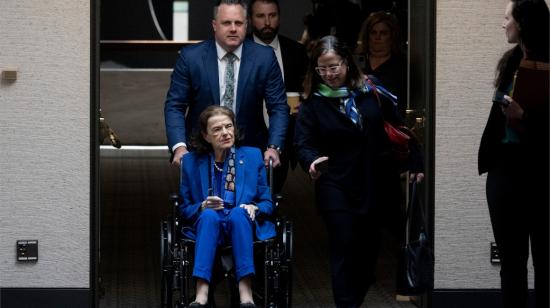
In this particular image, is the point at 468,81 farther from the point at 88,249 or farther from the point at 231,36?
the point at 88,249

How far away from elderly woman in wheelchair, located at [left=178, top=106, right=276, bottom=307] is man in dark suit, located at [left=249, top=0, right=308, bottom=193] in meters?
1.26

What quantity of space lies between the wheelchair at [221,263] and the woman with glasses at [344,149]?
0.28 metres

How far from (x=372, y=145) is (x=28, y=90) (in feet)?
6.14

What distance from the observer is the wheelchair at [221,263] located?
629 centimetres

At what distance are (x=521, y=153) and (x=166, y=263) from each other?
5.81ft

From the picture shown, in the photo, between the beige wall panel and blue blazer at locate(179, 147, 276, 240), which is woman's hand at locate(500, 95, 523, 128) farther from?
the beige wall panel

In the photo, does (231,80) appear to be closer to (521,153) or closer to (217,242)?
(217,242)

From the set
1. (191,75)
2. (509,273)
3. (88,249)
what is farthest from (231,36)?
(509,273)

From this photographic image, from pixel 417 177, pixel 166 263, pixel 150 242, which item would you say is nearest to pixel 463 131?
pixel 417 177

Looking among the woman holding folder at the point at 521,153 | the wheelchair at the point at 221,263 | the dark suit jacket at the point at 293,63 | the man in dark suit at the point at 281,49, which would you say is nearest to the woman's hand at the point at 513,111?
the woman holding folder at the point at 521,153

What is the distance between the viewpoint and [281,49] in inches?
314

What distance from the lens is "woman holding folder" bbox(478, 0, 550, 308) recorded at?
217 inches

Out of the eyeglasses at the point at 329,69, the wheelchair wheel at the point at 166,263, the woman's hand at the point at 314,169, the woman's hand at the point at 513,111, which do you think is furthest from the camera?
the eyeglasses at the point at 329,69

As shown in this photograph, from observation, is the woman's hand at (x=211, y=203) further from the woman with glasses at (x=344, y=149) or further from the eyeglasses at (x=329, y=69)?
the eyeglasses at (x=329, y=69)
